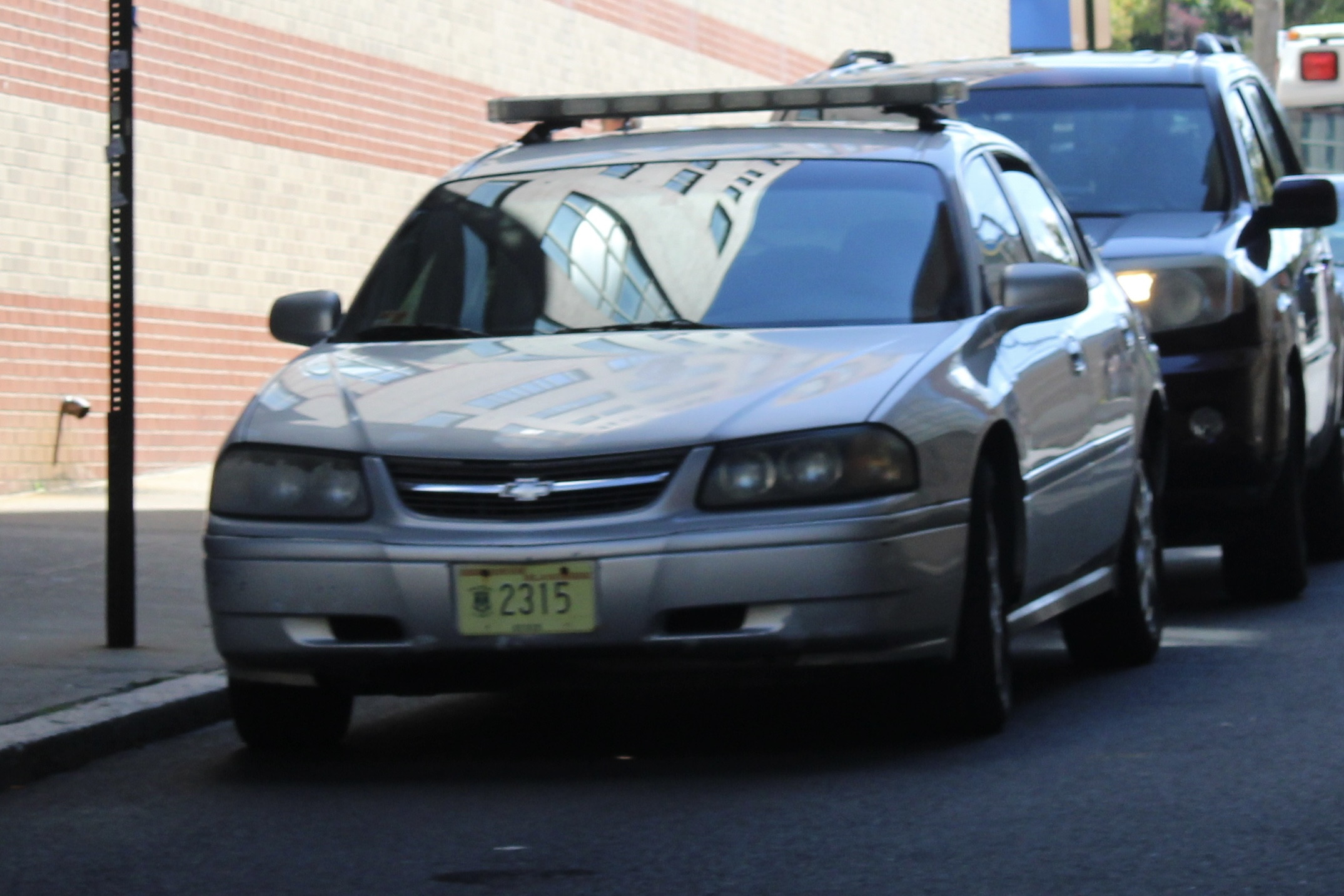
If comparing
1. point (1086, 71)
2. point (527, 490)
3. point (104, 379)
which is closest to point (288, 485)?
point (527, 490)

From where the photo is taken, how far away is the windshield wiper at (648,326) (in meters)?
6.89

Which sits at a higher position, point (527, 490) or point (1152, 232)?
point (1152, 232)

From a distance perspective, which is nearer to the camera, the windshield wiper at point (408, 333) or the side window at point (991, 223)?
the windshield wiper at point (408, 333)

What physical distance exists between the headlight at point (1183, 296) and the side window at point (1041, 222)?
112cm

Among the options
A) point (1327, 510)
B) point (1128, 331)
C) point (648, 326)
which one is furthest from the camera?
point (1327, 510)

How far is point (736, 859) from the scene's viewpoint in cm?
525

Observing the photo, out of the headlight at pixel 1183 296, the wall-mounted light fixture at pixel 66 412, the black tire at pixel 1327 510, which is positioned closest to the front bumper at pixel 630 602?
the headlight at pixel 1183 296

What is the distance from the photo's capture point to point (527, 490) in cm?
607

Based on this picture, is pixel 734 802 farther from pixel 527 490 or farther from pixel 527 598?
pixel 527 490

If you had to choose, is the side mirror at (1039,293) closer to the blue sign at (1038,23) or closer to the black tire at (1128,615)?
the black tire at (1128,615)

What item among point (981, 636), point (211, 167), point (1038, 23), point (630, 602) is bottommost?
point (981, 636)

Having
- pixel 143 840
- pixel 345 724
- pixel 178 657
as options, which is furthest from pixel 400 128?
pixel 143 840

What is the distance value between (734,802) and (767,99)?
2.49 m

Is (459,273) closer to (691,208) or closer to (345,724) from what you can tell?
(691,208)
